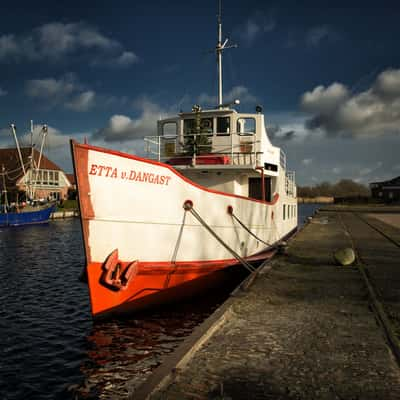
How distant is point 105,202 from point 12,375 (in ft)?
11.3

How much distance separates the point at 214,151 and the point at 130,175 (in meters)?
6.11

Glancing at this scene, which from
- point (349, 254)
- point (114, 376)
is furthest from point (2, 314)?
point (349, 254)

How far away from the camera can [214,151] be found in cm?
1358

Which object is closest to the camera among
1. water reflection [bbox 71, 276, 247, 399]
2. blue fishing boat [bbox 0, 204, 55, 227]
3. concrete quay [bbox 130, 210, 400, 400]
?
concrete quay [bbox 130, 210, 400, 400]

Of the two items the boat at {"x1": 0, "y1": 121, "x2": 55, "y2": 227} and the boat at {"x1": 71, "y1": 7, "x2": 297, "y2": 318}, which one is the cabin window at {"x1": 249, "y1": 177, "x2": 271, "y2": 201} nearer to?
the boat at {"x1": 71, "y1": 7, "x2": 297, "y2": 318}

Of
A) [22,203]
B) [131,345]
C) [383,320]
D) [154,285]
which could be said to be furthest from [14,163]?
[383,320]

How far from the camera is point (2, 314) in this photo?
970 centimetres

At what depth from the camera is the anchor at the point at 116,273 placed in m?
7.70

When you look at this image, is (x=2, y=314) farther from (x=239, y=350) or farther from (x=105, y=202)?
(x=239, y=350)

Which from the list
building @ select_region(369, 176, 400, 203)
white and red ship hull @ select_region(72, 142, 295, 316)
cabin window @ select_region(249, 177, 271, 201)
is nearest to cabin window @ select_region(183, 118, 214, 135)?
cabin window @ select_region(249, 177, 271, 201)

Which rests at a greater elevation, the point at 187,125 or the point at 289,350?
the point at 187,125

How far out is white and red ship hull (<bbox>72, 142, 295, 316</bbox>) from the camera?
7.59 m

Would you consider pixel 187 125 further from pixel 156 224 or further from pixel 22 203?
pixel 22 203

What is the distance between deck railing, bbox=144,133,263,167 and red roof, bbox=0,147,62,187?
44.8 metres
